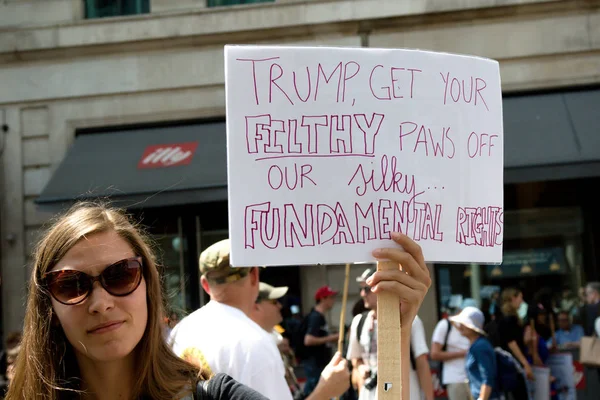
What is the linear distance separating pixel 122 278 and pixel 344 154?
82 centimetres

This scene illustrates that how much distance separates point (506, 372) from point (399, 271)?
6.76m

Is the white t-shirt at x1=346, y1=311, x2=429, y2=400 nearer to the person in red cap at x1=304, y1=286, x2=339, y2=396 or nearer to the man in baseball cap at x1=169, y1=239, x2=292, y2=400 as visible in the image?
the man in baseball cap at x1=169, y1=239, x2=292, y2=400

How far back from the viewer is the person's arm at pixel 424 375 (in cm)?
714

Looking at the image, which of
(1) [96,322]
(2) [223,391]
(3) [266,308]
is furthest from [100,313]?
(3) [266,308]

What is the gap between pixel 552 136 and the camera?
12.3m

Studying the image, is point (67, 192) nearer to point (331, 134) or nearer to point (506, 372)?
point (506, 372)

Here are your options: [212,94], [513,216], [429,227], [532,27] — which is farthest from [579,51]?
[429,227]

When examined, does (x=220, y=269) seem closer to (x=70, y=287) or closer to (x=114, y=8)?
(x=70, y=287)

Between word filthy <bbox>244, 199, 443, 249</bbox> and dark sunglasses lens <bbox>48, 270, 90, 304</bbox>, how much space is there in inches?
22.1

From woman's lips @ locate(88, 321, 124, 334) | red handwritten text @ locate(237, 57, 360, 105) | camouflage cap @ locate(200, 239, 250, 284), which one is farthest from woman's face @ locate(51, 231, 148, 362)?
camouflage cap @ locate(200, 239, 250, 284)

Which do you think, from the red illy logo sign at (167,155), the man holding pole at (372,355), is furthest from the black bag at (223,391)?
the red illy logo sign at (167,155)

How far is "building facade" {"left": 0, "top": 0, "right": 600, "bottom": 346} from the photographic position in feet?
42.8

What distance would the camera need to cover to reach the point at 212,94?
13.8 meters

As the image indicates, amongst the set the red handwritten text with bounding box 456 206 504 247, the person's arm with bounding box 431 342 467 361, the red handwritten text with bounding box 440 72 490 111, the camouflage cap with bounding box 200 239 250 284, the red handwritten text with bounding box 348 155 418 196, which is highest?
the red handwritten text with bounding box 440 72 490 111
